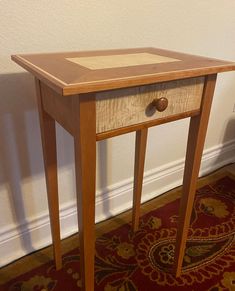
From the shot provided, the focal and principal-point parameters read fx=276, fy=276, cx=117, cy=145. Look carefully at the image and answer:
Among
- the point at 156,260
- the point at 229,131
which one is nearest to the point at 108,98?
the point at 156,260

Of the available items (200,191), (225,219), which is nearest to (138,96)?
(225,219)

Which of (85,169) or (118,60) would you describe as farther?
(118,60)

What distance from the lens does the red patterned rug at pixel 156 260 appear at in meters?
1.04

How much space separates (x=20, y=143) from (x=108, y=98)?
1.72 ft

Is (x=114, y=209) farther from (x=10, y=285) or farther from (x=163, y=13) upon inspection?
(x=163, y=13)

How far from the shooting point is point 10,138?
3.17ft

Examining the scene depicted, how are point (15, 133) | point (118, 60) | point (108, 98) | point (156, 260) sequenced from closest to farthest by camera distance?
point (108, 98)
point (118, 60)
point (15, 133)
point (156, 260)

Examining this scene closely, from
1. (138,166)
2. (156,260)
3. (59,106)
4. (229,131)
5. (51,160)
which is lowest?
(156,260)

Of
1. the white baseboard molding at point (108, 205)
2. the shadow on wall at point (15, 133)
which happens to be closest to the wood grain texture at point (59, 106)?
the shadow on wall at point (15, 133)

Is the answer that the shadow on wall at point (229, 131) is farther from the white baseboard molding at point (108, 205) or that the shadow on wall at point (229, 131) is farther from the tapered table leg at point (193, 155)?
the tapered table leg at point (193, 155)

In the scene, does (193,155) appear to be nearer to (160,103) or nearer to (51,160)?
(160,103)

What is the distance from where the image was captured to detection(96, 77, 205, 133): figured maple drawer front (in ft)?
1.99

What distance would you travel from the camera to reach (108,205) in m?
1.37

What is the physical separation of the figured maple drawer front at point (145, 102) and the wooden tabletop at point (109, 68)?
0.04 meters
